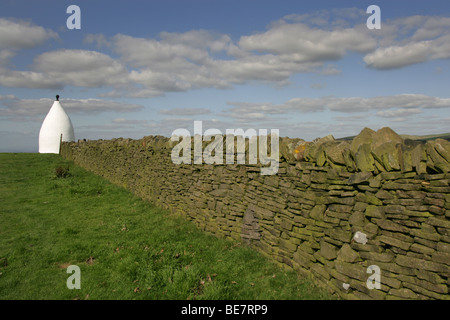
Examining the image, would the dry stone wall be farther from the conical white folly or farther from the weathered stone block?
the conical white folly

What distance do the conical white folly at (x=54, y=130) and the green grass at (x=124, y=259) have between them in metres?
20.7

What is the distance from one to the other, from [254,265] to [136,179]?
812cm

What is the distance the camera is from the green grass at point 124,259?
508 cm

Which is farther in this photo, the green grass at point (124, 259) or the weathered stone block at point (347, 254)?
A: the green grass at point (124, 259)

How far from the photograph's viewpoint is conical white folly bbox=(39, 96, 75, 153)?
2947 cm

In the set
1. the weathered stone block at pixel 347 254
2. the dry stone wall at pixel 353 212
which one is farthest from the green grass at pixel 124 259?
the weathered stone block at pixel 347 254

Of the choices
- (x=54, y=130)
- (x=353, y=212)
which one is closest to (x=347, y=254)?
(x=353, y=212)

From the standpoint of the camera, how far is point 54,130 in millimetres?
29594

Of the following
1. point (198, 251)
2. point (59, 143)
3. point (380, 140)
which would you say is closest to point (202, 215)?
point (198, 251)

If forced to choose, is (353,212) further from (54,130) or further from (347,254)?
(54,130)

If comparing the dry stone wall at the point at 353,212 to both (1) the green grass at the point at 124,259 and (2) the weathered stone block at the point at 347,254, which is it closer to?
(2) the weathered stone block at the point at 347,254

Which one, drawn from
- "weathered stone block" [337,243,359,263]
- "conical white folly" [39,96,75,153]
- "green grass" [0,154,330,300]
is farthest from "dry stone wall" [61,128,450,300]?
"conical white folly" [39,96,75,153]

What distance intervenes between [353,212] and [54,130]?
31.5 m
